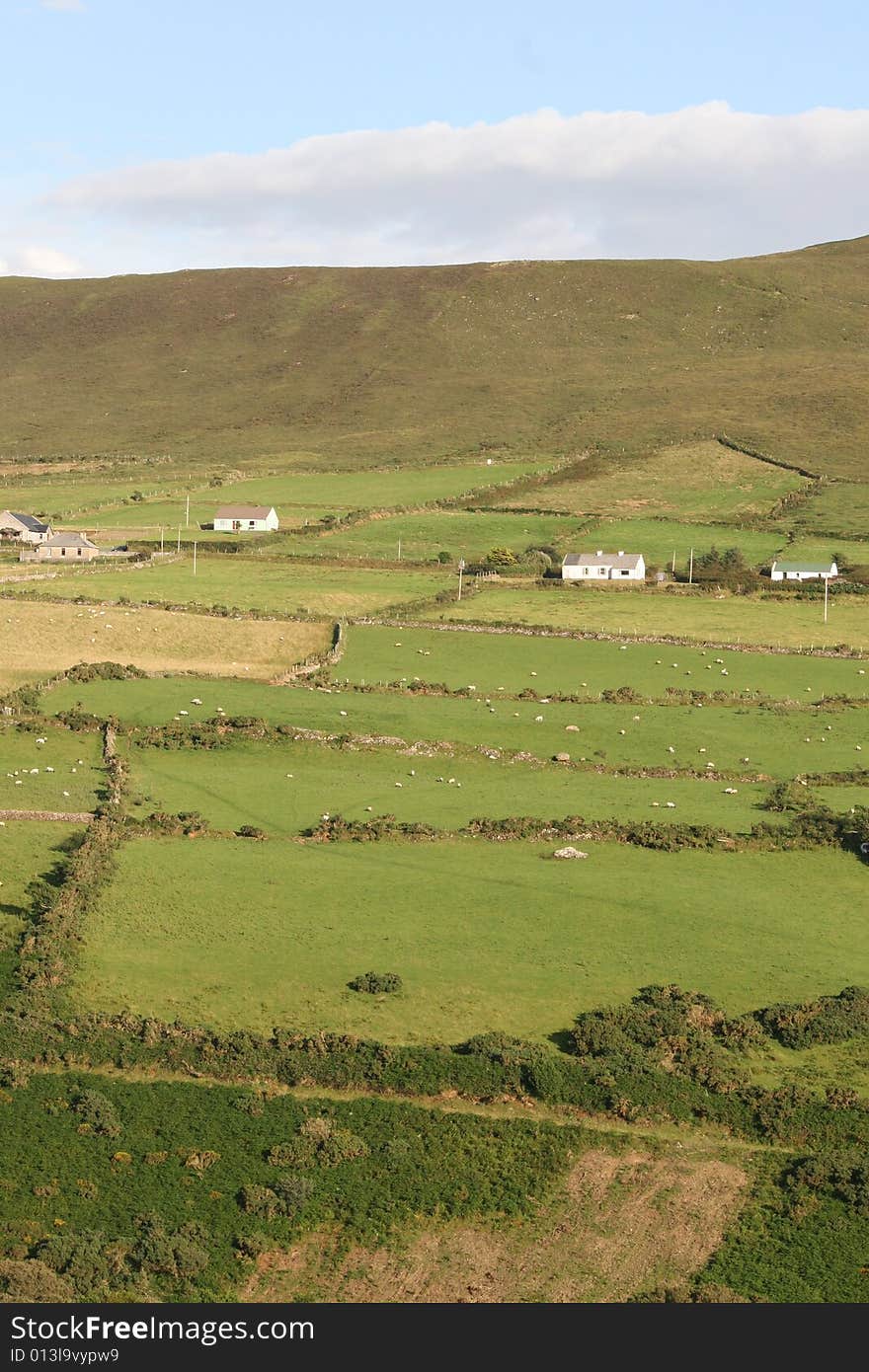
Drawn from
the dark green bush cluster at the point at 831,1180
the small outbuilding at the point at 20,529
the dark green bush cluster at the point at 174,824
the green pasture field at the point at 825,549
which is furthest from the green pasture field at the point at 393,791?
the small outbuilding at the point at 20,529

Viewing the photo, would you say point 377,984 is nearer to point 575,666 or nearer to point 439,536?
point 575,666

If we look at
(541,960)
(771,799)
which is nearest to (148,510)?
(771,799)

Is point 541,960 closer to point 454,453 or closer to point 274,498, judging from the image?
point 274,498

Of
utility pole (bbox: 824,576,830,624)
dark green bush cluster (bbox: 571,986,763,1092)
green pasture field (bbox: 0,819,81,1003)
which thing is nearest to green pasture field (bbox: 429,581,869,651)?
utility pole (bbox: 824,576,830,624)

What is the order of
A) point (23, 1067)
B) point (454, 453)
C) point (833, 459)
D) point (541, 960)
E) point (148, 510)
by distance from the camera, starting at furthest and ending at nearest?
point (454, 453)
point (833, 459)
point (148, 510)
point (541, 960)
point (23, 1067)

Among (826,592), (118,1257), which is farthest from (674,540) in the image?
(118,1257)

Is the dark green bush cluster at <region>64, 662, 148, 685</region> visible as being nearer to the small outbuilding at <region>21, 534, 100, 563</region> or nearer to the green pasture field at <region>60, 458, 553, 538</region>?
the small outbuilding at <region>21, 534, 100, 563</region>
